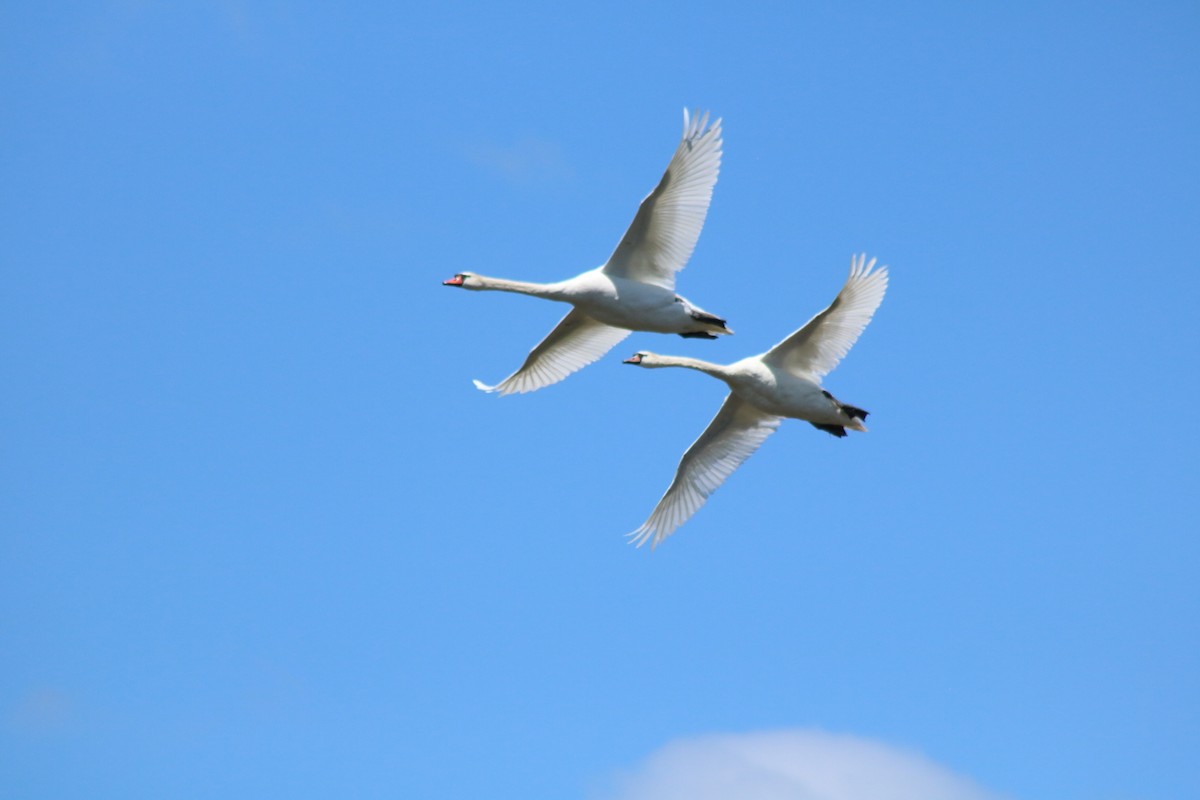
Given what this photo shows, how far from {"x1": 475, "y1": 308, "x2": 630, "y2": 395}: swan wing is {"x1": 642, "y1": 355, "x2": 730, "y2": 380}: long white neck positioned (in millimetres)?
1218

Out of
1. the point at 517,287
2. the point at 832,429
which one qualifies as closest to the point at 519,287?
the point at 517,287

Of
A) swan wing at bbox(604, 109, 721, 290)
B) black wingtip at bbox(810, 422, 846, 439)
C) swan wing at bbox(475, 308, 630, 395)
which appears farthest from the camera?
swan wing at bbox(475, 308, 630, 395)

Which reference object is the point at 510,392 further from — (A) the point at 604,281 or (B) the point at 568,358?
(A) the point at 604,281

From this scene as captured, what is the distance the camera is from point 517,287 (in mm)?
32562

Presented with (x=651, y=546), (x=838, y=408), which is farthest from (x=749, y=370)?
(x=651, y=546)

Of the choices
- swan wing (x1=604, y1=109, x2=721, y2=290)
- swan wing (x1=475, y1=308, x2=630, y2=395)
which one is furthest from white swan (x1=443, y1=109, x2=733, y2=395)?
swan wing (x1=475, y1=308, x2=630, y2=395)

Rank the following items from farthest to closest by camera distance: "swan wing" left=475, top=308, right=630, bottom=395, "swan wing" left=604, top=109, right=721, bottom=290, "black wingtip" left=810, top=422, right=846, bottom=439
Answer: "swan wing" left=475, top=308, right=630, bottom=395 < "black wingtip" left=810, top=422, right=846, bottom=439 < "swan wing" left=604, top=109, right=721, bottom=290

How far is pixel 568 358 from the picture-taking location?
115 ft

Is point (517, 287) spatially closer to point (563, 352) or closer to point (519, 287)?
point (519, 287)

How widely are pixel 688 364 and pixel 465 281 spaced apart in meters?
3.51

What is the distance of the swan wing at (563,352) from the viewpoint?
3466 centimetres

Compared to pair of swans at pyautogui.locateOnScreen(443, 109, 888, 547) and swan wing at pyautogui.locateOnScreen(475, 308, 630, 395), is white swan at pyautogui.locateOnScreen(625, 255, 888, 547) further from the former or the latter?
swan wing at pyautogui.locateOnScreen(475, 308, 630, 395)

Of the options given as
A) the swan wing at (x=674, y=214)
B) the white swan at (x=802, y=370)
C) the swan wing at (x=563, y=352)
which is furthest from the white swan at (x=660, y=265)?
the swan wing at (x=563, y=352)

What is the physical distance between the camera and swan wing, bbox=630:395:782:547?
110 ft
